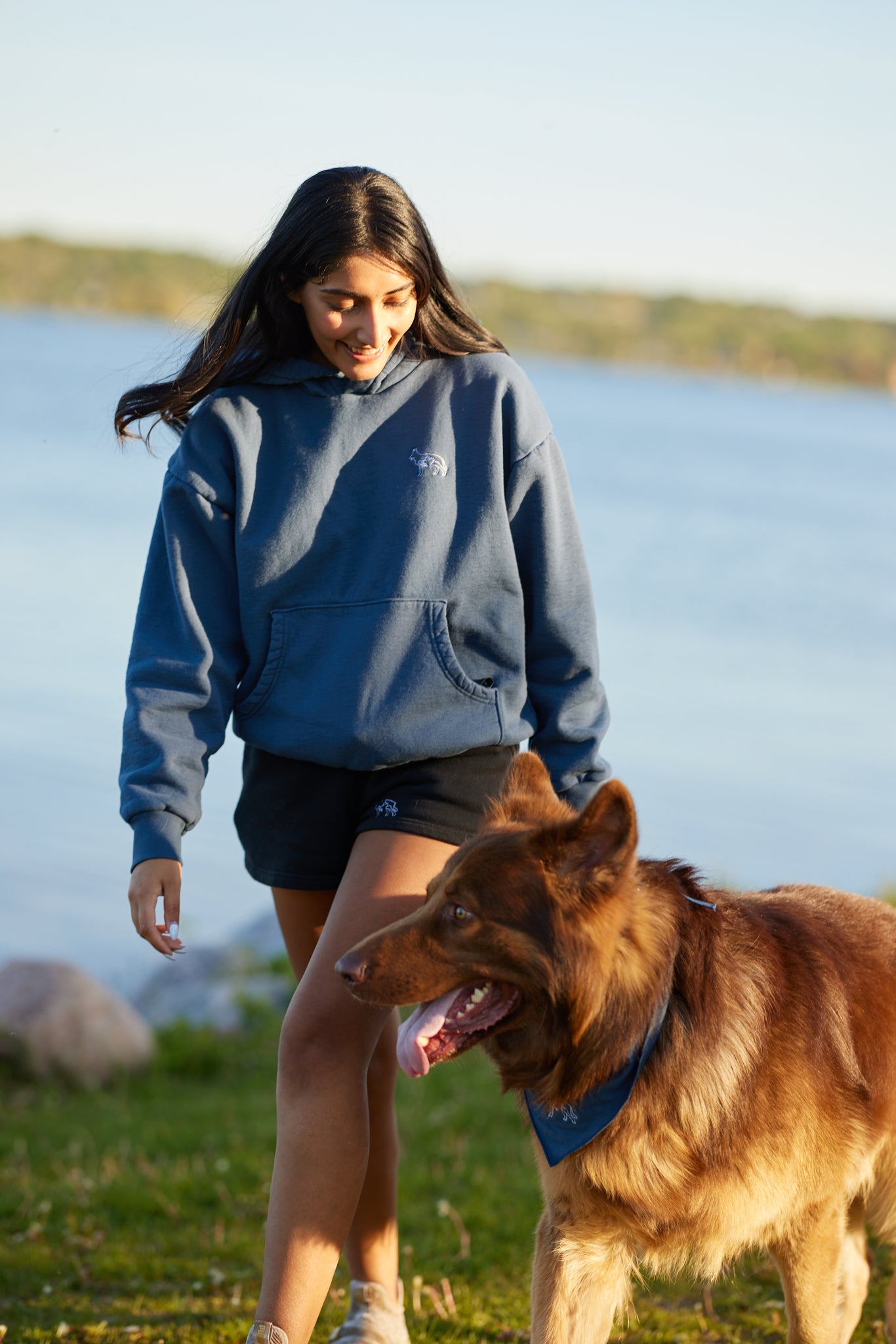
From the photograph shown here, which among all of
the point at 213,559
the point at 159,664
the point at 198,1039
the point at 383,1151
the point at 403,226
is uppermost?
the point at 403,226

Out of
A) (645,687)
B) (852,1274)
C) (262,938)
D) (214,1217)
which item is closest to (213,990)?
(262,938)

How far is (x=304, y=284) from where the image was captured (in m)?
3.61

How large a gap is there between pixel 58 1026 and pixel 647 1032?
17.7 feet

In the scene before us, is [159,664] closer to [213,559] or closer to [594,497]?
[213,559]

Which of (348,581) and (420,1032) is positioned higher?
(348,581)

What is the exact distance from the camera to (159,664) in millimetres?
3555

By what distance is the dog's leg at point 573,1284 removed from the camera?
3.26 metres

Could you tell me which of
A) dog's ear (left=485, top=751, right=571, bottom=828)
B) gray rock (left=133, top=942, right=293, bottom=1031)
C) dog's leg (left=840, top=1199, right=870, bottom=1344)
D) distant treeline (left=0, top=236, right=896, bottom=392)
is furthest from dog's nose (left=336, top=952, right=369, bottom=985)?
distant treeline (left=0, top=236, right=896, bottom=392)

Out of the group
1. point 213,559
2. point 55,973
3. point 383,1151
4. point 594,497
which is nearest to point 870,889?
point 55,973

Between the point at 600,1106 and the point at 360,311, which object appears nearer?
the point at 600,1106

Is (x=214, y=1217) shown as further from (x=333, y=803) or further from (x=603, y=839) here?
(x=603, y=839)

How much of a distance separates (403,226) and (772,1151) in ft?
8.48

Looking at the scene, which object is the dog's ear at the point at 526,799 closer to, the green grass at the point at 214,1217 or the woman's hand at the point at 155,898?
the woman's hand at the point at 155,898

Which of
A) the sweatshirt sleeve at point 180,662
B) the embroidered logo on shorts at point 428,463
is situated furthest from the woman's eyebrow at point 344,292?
the sweatshirt sleeve at point 180,662
